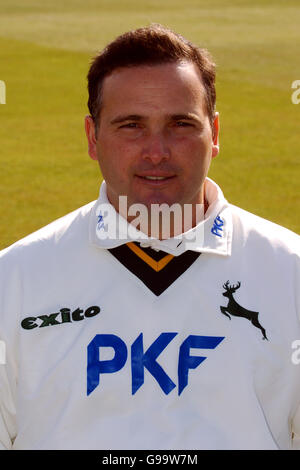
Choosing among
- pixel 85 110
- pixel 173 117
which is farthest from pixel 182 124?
pixel 85 110

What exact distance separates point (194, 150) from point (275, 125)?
11.3 meters

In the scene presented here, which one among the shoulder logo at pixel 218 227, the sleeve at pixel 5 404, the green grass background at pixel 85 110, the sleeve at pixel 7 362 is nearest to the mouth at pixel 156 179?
the shoulder logo at pixel 218 227

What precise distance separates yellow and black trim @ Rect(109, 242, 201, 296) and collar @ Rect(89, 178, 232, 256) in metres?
0.02

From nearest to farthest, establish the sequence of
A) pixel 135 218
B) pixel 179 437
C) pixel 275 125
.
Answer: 1. pixel 179 437
2. pixel 135 218
3. pixel 275 125

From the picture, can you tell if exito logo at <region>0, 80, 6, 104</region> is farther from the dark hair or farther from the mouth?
the mouth

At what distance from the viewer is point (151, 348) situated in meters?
2.82

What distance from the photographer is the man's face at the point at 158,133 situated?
111 inches

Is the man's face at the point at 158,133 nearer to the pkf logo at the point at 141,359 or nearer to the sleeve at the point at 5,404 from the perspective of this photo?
the pkf logo at the point at 141,359

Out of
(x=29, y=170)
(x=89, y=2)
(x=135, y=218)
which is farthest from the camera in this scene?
(x=89, y=2)

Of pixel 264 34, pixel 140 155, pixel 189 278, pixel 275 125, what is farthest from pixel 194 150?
pixel 264 34

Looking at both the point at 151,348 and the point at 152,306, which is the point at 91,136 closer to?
the point at 152,306

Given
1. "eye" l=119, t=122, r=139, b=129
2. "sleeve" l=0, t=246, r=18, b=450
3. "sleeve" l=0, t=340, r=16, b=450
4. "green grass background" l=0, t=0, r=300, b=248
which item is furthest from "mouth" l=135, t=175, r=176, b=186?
"green grass background" l=0, t=0, r=300, b=248

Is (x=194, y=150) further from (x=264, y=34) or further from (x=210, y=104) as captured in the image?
(x=264, y=34)

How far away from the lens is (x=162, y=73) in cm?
286
